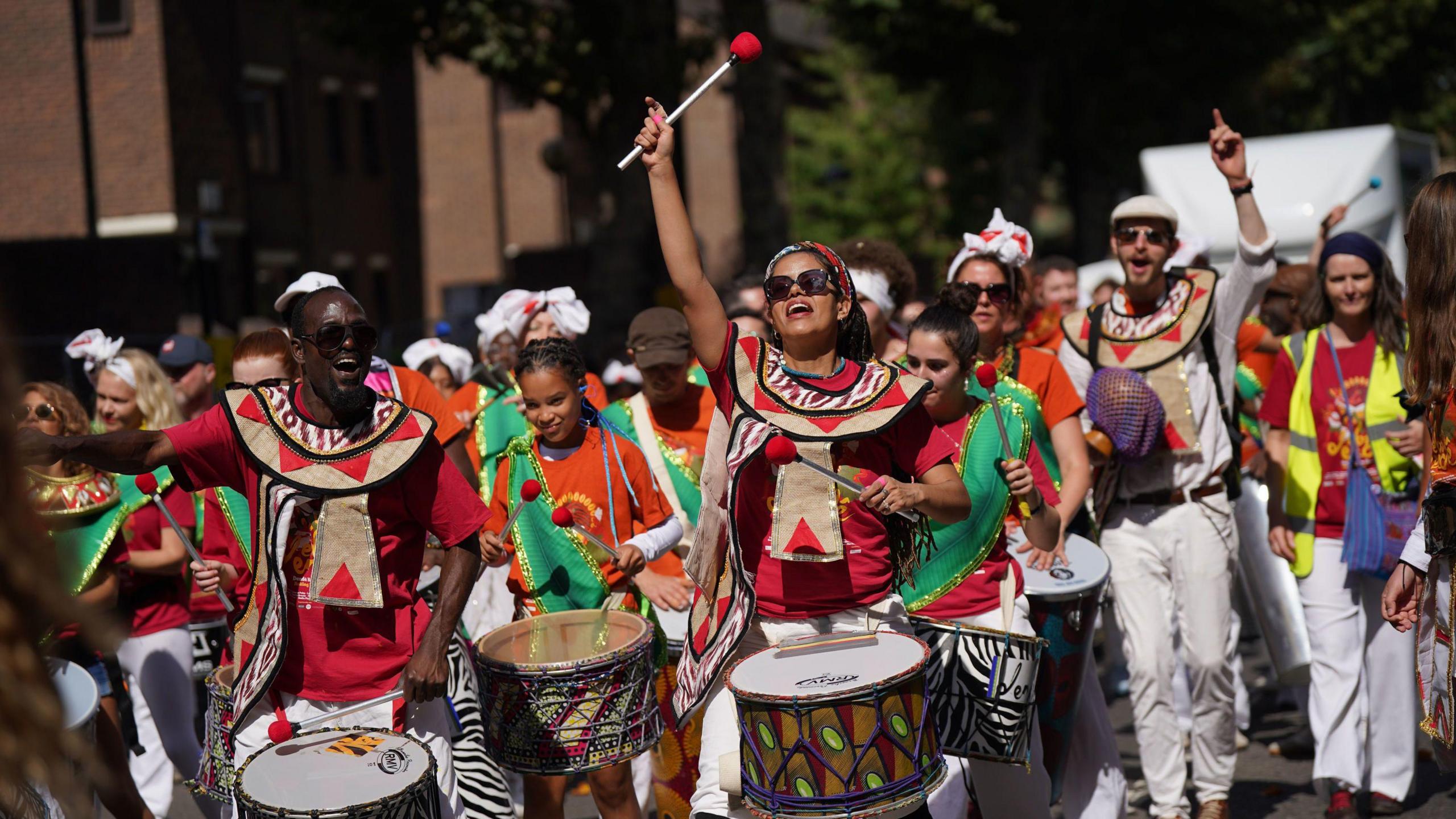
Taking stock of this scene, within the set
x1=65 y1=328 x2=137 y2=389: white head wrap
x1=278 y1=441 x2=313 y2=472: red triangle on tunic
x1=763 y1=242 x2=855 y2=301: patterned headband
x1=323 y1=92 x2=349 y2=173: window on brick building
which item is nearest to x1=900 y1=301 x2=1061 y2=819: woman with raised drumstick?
x1=763 y1=242 x2=855 y2=301: patterned headband

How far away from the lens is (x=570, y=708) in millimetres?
4684

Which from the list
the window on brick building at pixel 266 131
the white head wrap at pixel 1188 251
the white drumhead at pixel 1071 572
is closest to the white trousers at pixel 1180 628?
the white drumhead at pixel 1071 572

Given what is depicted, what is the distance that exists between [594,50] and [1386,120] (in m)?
23.1

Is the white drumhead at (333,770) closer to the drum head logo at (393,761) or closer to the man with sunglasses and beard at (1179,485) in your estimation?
the drum head logo at (393,761)

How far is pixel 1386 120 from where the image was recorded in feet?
114

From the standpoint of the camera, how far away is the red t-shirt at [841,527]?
175 inches

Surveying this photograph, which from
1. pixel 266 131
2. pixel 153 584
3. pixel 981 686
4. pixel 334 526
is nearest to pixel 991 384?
pixel 981 686

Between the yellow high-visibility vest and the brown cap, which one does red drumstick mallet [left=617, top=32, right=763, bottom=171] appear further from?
the yellow high-visibility vest

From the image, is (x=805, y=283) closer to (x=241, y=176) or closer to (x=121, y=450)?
(x=121, y=450)

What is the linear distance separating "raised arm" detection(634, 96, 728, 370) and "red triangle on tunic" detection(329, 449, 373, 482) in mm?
959

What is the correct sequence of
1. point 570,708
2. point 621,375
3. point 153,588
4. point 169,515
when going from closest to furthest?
point 570,708 → point 169,515 → point 153,588 → point 621,375

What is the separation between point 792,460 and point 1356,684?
10.9ft

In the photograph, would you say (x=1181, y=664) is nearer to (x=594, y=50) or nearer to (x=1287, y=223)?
(x=1287, y=223)

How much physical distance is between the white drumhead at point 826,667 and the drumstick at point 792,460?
37cm
